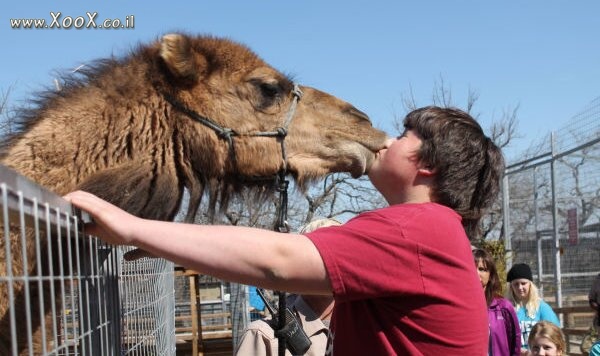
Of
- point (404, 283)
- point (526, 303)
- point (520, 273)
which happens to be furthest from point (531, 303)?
point (404, 283)

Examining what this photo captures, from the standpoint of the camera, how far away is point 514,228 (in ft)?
55.0

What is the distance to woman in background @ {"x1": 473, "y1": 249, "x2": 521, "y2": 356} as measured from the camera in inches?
245

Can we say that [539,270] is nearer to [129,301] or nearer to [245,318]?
[245,318]

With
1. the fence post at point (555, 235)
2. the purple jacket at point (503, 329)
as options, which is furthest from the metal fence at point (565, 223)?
the purple jacket at point (503, 329)

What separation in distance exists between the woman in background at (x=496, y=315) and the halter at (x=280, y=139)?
9.10 ft

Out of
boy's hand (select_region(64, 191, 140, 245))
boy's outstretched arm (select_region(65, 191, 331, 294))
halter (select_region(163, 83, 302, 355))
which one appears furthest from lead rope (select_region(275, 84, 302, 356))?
boy's hand (select_region(64, 191, 140, 245))

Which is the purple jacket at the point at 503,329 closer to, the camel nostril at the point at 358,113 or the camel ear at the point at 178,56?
the camel nostril at the point at 358,113

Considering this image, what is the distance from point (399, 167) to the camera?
8.79 ft

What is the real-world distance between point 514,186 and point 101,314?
50.5 feet

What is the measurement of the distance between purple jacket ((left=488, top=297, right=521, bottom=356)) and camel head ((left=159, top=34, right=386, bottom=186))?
2.98 m

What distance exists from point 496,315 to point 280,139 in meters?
3.44

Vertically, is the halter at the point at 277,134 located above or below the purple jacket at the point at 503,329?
above

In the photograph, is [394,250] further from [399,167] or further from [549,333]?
[549,333]

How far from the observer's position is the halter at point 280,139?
3.48 meters
